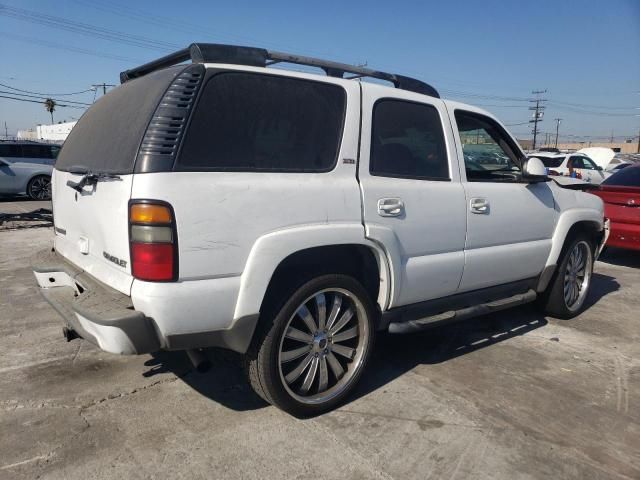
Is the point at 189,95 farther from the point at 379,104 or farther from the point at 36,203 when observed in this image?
the point at 36,203

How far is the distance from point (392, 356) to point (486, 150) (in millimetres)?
1865

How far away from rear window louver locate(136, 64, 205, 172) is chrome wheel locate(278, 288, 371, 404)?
3.59ft

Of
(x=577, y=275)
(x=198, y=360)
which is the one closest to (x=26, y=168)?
(x=198, y=360)

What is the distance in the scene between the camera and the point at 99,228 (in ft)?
→ 9.24

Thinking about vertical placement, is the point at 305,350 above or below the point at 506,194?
below

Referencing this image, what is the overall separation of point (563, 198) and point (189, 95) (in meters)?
3.58

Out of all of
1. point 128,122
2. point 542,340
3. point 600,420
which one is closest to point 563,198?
point 542,340

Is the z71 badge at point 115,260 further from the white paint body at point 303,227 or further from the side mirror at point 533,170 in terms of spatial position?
the side mirror at point 533,170

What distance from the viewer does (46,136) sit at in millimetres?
69000

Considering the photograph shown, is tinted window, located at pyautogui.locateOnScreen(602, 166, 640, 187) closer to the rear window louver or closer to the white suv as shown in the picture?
the white suv

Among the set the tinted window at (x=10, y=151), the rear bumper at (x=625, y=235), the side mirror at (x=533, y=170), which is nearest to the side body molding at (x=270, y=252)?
the side mirror at (x=533, y=170)

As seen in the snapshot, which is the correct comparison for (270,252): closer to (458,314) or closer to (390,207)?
(390,207)

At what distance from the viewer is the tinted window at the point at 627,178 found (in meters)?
7.83

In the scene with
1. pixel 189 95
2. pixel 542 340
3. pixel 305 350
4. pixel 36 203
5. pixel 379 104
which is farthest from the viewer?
pixel 36 203
